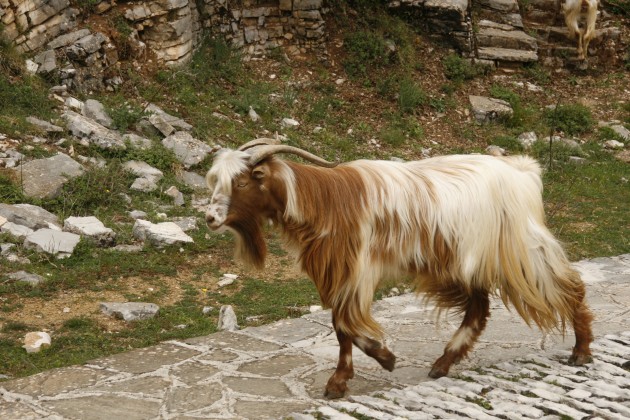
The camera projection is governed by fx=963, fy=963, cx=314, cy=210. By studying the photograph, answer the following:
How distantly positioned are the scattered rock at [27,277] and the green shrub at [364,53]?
341 inches

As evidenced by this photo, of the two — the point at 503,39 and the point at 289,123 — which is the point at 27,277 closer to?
the point at 289,123

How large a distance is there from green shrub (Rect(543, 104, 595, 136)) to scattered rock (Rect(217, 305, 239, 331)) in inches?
378

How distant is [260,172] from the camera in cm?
620

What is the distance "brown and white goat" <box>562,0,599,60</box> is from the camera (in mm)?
18031

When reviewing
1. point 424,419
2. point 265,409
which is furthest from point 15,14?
point 424,419

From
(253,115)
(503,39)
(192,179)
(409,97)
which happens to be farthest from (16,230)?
(503,39)

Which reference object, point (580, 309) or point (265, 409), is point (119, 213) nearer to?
point (265, 409)

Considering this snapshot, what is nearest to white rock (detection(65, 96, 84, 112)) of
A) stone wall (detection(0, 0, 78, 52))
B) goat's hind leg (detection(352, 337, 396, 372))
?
stone wall (detection(0, 0, 78, 52))

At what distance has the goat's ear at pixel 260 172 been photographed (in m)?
6.20

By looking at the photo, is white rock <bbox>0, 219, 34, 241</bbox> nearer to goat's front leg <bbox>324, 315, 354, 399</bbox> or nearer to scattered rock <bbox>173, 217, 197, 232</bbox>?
scattered rock <bbox>173, 217, 197, 232</bbox>

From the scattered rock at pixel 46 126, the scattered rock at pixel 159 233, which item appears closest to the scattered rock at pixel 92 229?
the scattered rock at pixel 159 233

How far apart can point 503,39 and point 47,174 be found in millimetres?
10276

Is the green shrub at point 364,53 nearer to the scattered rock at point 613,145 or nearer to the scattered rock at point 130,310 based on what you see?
the scattered rock at point 613,145

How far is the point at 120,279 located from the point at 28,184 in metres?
2.19
